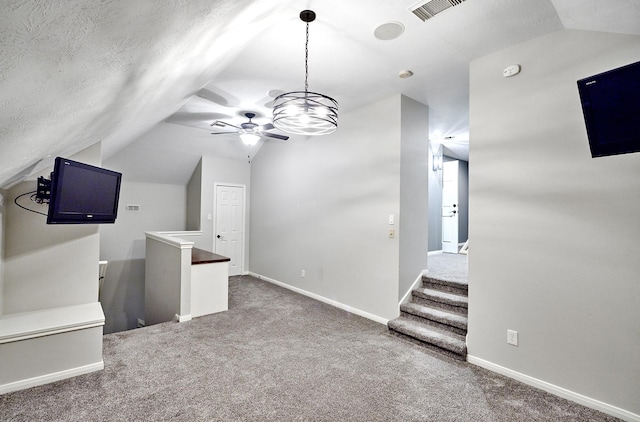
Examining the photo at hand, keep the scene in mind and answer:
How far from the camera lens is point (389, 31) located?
2525 mm

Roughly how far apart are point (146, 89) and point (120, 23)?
1280 millimetres

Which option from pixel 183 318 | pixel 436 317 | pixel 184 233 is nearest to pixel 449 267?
pixel 436 317

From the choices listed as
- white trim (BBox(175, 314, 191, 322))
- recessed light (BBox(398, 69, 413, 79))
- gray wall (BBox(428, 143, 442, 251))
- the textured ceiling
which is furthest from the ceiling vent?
gray wall (BBox(428, 143, 442, 251))

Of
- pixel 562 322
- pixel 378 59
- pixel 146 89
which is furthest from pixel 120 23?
pixel 562 322

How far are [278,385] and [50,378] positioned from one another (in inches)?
75.8

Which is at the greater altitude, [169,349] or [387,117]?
[387,117]

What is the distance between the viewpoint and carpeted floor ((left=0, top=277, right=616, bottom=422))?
85.1 inches

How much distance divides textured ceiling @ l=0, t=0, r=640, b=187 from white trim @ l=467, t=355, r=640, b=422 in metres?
2.72

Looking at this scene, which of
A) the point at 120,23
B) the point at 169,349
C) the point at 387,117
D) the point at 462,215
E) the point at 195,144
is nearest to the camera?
the point at 120,23

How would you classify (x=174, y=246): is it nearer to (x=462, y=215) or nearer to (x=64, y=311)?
(x=64, y=311)

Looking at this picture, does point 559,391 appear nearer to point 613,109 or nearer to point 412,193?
point 613,109

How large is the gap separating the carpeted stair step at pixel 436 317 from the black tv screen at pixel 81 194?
3.55m

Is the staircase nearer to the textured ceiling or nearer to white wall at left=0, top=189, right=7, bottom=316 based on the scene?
the textured ceiling

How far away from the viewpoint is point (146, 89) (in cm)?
210
